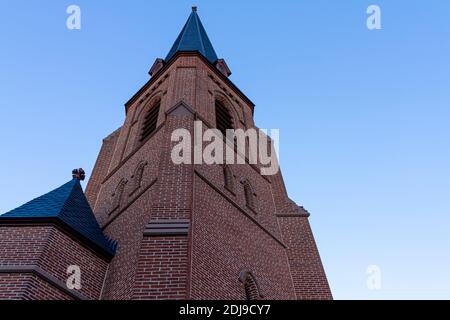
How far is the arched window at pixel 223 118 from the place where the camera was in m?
16.0

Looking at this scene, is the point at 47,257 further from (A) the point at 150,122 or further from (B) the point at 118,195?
(A) the point at 150,122

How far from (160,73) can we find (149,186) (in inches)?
343

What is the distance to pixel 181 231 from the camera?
8109 mm

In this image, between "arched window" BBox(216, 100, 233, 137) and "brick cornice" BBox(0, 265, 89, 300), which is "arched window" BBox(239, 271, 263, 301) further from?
"arched window" BBox(216, 100, 233, 137)

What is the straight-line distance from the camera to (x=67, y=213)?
10453 mm

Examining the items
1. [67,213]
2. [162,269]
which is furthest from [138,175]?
[162,269]

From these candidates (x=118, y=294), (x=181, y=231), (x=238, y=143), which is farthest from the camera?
(x=238, y=143)

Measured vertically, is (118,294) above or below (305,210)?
below

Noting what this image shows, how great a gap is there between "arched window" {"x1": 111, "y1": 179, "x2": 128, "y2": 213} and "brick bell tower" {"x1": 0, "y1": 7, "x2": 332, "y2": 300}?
44 mm

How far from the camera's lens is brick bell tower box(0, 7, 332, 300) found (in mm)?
8062

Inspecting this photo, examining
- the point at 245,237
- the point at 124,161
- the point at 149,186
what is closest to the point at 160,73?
the point at 124,161

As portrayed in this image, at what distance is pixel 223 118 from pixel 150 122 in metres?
2.83

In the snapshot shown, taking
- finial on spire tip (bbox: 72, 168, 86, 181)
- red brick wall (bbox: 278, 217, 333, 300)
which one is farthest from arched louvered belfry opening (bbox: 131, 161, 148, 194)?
red brick wall (bbox: 278, 217, 333, 300)
